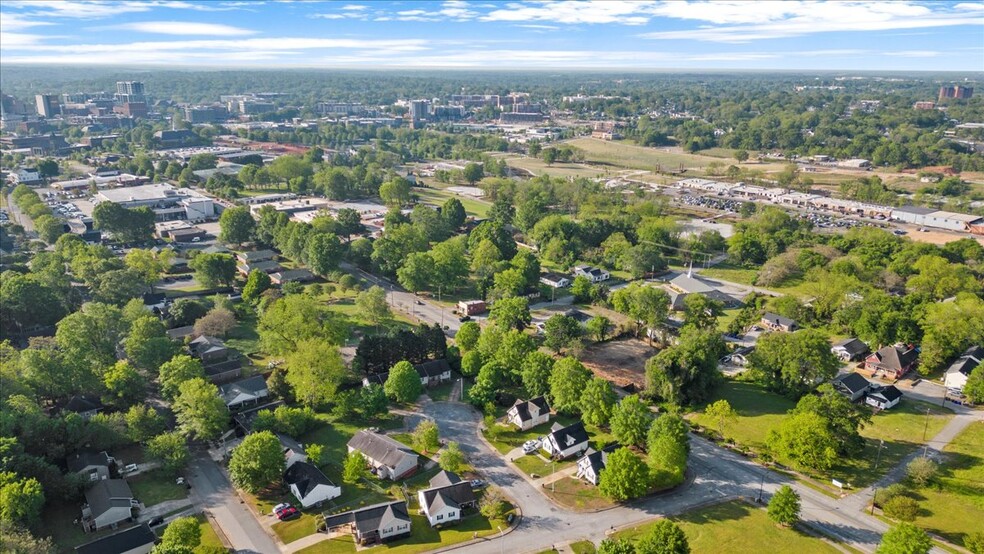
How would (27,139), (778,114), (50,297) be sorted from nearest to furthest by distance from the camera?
(50,297), (27,139), (778,114)

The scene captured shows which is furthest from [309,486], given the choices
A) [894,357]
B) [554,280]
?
[894,357]

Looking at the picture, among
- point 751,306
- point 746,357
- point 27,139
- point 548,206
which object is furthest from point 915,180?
point 27,139

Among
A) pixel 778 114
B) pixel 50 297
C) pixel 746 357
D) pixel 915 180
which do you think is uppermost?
pixel 778 114

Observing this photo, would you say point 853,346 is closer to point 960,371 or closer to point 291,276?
point 960,371

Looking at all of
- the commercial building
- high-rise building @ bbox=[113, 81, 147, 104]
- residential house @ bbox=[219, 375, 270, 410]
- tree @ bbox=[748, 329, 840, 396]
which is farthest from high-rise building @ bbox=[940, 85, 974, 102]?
high-rise building @ bbox=[113, 81, 147, 104]

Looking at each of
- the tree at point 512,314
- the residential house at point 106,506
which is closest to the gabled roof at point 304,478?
the residential house at point 106,506

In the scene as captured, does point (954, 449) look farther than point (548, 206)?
No

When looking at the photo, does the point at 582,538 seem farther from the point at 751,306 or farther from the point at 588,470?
the point at 751,306
